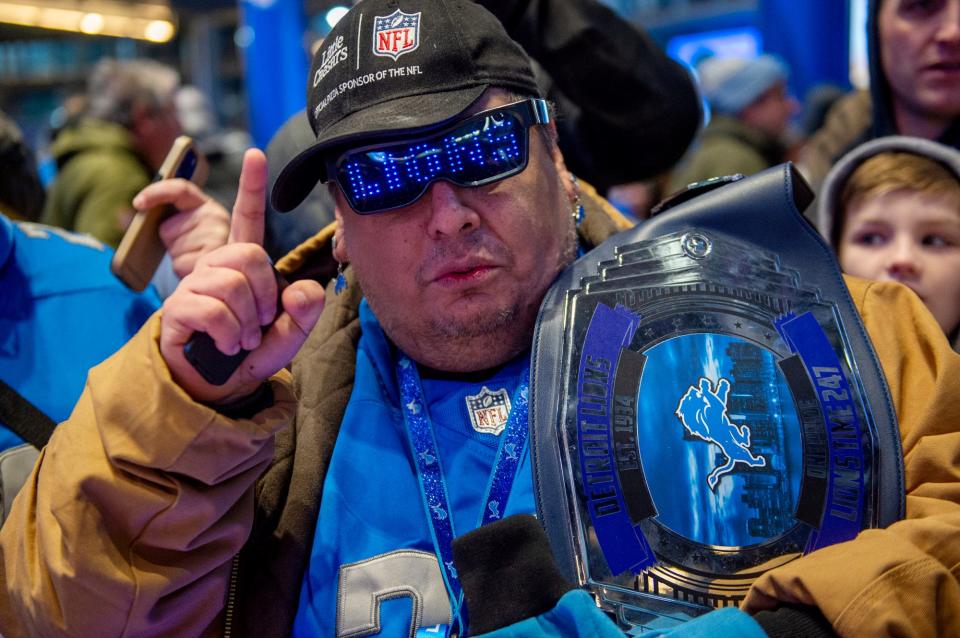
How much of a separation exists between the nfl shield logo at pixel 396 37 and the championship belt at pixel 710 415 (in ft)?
1.75

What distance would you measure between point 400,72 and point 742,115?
11.2 feet

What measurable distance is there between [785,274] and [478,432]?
59cm

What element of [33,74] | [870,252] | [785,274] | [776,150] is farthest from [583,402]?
[33,74]

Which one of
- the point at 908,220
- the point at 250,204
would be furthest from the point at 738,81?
the point at 250,204

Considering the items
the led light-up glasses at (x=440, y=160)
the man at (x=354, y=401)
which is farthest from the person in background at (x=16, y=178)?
the led light-up glasses at (x=440, y=160)

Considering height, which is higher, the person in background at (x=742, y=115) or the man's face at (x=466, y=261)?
the person in background at (x=742, y=115)

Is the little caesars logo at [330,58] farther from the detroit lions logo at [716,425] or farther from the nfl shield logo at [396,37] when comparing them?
the detroit lions logo at [716,425]

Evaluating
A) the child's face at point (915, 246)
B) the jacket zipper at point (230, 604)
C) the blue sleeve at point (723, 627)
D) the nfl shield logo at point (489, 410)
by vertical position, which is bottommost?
the jacket zipper at point (230, 604)

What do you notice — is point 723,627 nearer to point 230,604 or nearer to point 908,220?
point 230,604

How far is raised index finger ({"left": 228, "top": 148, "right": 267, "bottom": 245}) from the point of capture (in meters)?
1.37

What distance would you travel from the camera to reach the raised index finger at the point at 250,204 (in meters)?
1.37

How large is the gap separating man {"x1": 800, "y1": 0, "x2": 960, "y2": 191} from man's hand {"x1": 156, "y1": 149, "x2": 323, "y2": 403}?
5.70ft

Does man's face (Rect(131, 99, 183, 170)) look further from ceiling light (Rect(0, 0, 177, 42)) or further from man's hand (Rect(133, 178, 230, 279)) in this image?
ceiling light (Rect(0, 0, 177, 42))

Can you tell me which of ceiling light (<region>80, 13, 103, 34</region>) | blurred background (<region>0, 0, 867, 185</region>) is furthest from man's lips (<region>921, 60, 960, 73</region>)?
ceiling light (<region>80, 13, 103, 34</region>)
